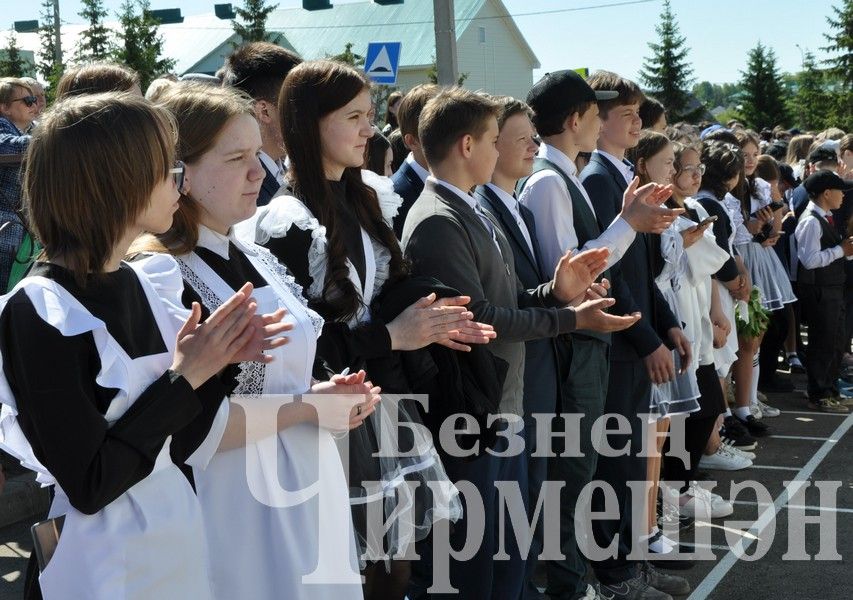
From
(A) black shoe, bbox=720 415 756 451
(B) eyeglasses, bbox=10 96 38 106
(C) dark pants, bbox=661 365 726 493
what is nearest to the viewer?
(C) dark pants, bbox=661 365 726 493

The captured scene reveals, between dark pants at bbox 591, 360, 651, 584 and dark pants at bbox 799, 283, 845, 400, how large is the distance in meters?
4.34

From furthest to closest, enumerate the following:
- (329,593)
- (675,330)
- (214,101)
→ 1. (675,330)
2. (214,101)
3. (329,593)

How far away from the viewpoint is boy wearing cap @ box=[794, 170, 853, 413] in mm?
8539

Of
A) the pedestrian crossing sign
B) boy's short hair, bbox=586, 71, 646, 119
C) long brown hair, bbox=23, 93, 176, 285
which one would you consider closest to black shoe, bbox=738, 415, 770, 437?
boy's short hair, bbox=586, 71, 646, 119

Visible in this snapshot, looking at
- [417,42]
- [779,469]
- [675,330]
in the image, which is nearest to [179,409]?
[675,330]

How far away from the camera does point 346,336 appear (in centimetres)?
310

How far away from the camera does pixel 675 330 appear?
16.5ft

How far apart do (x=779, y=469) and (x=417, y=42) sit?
4984cm

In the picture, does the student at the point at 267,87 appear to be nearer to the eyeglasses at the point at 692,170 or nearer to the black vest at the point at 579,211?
the black vest at the point at 579,211

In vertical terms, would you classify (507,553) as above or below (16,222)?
below

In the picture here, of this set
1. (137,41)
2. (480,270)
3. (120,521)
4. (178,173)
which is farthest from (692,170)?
(137,41)

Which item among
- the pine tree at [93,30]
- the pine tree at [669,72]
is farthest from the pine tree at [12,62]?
the pine tree at [669,72]

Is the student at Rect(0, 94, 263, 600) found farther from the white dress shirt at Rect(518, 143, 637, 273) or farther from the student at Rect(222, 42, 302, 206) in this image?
the white dress shirt at Rect(518, 143, 637, 273)

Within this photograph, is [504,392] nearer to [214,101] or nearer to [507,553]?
[507,553]
